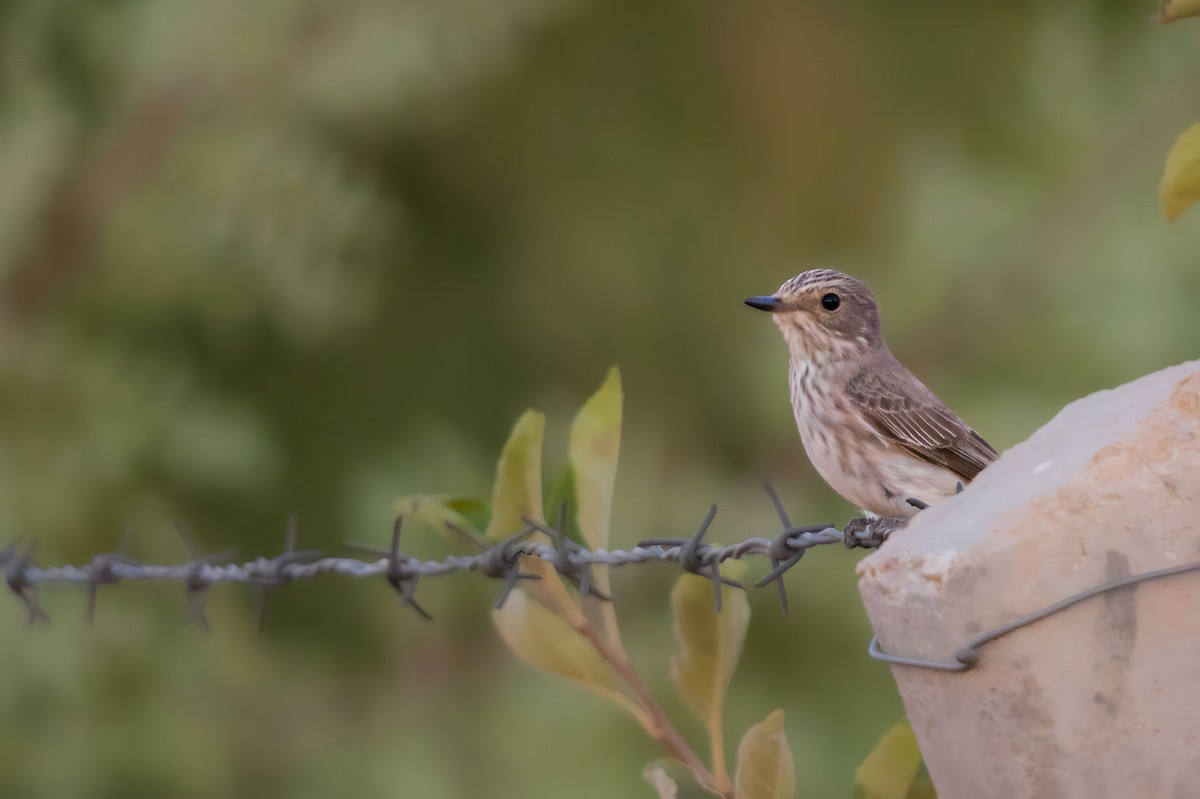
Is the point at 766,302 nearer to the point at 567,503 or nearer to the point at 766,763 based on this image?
the point at 567,503

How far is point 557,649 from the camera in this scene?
1.44 meters

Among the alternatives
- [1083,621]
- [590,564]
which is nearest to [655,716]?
[590,564]

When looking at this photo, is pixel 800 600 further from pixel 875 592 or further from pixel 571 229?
pixel 875 592

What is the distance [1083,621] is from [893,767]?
1.34 ft

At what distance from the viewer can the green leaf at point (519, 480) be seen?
1.51 m

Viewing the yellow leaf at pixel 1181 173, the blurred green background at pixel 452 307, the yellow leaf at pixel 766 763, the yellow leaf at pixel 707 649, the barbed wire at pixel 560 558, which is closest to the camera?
the yellow leaf at pixel 1181 173

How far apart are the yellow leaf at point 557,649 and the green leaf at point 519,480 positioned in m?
0.11

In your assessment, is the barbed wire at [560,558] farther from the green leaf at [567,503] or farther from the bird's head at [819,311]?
the bird's head at [819,311]

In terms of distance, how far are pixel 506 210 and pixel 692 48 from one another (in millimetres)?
1084

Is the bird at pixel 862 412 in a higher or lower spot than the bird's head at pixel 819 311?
lower

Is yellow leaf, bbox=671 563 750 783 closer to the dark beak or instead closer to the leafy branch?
the leafy branch

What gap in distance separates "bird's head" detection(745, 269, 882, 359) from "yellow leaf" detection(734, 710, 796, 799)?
128cm

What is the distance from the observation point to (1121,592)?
936mm

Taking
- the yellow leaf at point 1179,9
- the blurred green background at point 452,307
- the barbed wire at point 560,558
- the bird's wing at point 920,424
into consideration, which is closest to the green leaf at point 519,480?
the barbed wire at point 560,558
